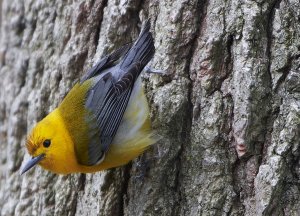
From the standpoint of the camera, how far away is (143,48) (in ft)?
11.8

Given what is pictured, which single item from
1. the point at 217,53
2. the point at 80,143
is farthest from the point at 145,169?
the point at 217,53

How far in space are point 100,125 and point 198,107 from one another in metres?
0.70

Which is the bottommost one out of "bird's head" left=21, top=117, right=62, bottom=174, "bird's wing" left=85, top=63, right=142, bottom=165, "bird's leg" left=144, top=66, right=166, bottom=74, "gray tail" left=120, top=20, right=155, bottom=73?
"bird's head" left=21, top=117, right=62, bottom=174

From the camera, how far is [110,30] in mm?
3891

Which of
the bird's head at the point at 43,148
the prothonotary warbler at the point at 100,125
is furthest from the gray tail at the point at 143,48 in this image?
the bird's head at the point at 43,148

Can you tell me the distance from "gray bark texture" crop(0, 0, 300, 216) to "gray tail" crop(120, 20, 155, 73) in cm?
6

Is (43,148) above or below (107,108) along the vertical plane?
below

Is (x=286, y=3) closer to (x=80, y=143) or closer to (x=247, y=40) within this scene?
(x=247, y=40)

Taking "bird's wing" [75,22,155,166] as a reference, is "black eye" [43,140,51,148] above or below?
below

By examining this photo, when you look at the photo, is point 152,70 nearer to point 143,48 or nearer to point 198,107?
point 143,48

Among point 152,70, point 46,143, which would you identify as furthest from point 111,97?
point 46,143

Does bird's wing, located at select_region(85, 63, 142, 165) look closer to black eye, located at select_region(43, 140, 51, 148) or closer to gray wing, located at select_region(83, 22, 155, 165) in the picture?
gray wing, located at select_region(83, 22, 155, 165)

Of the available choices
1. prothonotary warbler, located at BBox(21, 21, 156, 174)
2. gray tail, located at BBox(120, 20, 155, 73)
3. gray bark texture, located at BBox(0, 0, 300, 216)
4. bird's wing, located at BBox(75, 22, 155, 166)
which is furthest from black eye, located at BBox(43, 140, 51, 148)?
gray tail, located at BBox(120, 20, 155, 73)

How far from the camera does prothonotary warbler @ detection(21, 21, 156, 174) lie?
140 inches
